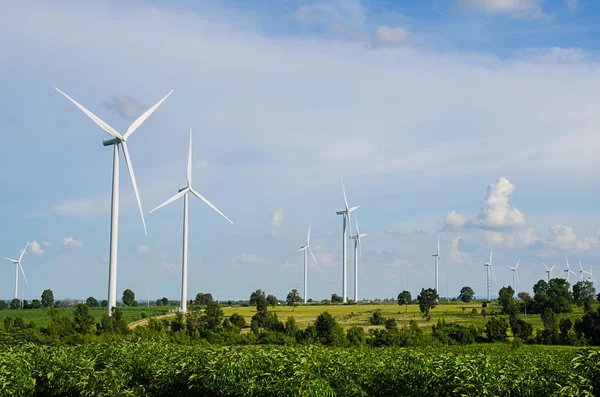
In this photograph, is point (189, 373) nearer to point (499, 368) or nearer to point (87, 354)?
point (87, 354)

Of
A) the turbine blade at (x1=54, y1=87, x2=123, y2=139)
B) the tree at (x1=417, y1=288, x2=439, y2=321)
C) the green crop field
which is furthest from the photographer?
the tree at (x1=417, y1=288, x2=439, y2=321)

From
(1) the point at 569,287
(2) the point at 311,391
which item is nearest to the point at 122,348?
(2) the point at 311,391

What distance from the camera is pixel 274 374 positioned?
32.4m

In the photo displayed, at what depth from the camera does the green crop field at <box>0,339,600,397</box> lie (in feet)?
93.4

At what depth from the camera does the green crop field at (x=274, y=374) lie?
93.4 ft

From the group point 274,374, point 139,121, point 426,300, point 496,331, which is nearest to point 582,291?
point 426,300

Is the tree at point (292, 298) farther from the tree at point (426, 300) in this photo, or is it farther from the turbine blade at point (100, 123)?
the turbine blade at point (100, 123)

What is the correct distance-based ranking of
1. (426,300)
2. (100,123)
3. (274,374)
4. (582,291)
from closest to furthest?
1. (274,374)
2. (100,123)
3. (426,300)
4. (582,291)

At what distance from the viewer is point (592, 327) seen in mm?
96312

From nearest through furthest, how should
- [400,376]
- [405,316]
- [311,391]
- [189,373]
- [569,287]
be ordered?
1. [311,391]
2. [400,376]
3. [189,373]
4. [405,316]
5. [569,287]

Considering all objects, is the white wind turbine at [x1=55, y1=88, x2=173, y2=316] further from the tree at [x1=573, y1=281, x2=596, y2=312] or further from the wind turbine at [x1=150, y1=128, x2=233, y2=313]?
the tree at [x1=573, y1=281, x2=596, y2=312]

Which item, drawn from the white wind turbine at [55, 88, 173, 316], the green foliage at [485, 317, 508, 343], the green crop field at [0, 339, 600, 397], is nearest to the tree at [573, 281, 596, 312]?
the green foliage at [485, 317, 508, 343]

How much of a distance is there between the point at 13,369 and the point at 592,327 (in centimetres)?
8308

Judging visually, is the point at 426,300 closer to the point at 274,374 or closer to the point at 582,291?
the point at 582,291
